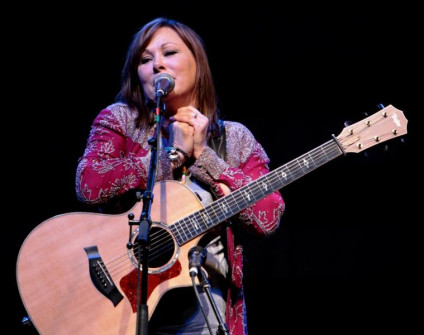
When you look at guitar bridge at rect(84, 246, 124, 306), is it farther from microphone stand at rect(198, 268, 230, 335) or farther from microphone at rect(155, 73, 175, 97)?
microphone at rect(155, 73, 175, 97)

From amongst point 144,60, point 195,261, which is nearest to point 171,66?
point 144,60

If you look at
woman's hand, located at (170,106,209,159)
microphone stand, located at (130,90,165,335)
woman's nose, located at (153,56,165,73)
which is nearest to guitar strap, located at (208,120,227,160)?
woman's hand, located at (170,106,209,159)

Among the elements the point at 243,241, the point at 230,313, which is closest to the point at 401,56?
the point at 243,241

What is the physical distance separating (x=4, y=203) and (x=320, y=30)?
8.95ft

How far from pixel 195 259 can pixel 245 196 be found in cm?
39

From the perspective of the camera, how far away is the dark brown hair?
2.39 m

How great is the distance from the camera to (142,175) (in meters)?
2.05

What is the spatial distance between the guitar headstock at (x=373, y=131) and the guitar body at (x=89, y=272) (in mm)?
830

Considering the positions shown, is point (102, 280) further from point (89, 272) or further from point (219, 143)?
point (219, 143)

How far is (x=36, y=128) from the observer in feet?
11.7

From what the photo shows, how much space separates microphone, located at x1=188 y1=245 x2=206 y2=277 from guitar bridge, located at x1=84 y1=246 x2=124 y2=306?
0.29 metres

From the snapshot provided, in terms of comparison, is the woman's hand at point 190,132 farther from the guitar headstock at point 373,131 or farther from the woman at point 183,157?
the guitar headstock at point 373,131

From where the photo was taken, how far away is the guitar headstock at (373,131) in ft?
7.22

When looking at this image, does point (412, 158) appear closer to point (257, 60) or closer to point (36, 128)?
point (257, 60)
